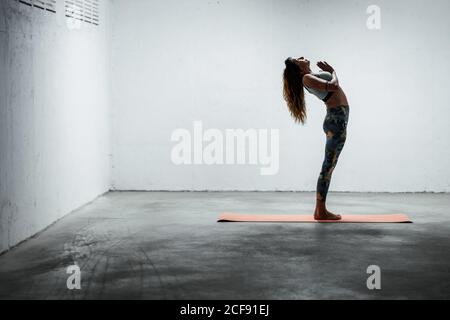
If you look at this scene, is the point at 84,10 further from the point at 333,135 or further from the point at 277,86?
the point at 333,135

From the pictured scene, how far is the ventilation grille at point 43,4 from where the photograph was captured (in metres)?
5.06

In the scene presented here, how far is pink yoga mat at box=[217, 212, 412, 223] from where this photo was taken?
582 centimetres

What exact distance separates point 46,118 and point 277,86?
3.59m

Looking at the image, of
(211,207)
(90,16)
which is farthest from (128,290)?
(90,16)

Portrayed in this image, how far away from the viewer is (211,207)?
688 centimetres

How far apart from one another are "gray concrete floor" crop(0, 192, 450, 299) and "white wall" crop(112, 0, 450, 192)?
161 centimetres

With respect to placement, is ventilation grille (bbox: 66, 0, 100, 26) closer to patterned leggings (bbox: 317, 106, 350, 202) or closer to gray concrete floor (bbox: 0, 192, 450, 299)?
gray concrete floor (bbox: 0, 192, 450, 299)

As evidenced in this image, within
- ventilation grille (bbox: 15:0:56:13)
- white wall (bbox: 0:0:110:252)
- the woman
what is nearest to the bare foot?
the woman

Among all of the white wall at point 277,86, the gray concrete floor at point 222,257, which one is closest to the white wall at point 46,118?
the gray concrete floor at point 222,257

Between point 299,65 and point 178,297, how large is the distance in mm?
3001

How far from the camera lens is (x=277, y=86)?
27.3 feet

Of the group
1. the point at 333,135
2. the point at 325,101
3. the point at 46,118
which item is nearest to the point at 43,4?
the point at 46,118
